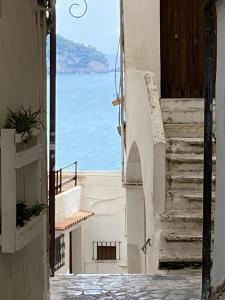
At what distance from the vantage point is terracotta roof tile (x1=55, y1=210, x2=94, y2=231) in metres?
17.5

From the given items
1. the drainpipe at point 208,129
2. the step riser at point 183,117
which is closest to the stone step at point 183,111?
the step riser at point 183,117

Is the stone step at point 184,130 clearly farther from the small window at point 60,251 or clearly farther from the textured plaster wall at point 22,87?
the small window at point 60,251

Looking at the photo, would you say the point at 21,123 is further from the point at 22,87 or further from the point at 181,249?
the point at 181,249

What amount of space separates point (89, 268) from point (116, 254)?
3.49 feet

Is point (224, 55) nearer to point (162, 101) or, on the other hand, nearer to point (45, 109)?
point (45, 109)

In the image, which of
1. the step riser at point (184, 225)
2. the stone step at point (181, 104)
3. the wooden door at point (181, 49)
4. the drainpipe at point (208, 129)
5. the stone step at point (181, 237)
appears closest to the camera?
the drainpipe at point (208, 129)

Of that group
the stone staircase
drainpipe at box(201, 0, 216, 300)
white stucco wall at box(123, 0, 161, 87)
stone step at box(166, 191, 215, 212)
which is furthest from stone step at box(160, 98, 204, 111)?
drainpipe at box(201, 0, 216, 300)

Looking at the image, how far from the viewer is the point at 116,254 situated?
2075 centimetres

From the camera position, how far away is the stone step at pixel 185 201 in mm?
7555

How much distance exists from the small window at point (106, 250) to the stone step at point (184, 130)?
11715 mm

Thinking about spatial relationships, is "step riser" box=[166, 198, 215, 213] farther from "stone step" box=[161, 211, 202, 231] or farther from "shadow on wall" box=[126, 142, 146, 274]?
"shadow on wall" box=[126, 142, 146, 274]

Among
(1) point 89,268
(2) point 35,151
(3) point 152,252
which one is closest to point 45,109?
(2) point 35,151

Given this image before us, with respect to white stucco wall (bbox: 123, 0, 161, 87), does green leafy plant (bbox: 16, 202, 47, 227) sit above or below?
below

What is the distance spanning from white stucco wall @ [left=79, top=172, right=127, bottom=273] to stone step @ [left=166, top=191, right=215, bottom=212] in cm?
1241
